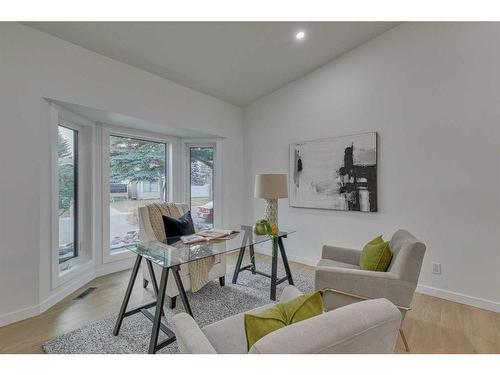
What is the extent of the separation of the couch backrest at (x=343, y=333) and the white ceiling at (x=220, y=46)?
2.77m

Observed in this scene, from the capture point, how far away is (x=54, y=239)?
8.50 feet

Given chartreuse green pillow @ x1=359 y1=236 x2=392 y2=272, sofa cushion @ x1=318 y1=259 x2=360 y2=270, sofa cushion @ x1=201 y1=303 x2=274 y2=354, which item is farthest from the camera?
sofa cushion @ x1=318 y1=259 x2=360 y2=270

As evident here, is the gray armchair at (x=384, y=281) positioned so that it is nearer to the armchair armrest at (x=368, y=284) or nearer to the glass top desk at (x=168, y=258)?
the armchair armrest at (x=368, y=284)

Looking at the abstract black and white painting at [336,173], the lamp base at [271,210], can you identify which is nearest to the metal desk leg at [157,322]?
the lamp base at [271,210]

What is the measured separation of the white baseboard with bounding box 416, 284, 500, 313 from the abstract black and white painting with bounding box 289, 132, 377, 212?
3.31ft

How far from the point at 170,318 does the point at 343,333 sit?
1.81 metres

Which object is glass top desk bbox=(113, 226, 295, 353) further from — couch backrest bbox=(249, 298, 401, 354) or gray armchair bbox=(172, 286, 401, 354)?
couch backrest bbox=(249, 298, 401, 354)

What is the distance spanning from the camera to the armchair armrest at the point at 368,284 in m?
1.82

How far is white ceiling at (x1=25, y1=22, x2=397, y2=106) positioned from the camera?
2520 mm

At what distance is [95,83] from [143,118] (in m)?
0.60

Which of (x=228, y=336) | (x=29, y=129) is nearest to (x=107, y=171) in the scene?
(x=29, y=129)

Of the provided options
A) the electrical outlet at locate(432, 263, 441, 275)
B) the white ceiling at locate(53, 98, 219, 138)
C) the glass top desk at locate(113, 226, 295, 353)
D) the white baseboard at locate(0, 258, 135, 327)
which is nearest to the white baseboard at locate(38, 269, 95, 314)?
the white baseboard at locate(0, 258, 135, 327)
